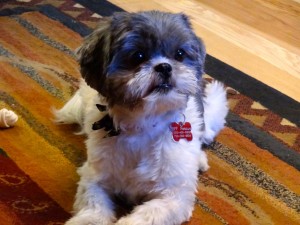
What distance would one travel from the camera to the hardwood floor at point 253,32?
8.41 ft

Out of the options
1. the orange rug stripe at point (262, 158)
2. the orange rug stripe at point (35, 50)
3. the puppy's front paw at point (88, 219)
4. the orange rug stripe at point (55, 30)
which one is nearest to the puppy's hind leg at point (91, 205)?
the puppy's front paw at point (88, 219)

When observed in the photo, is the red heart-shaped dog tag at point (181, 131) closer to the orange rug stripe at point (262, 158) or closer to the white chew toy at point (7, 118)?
the orange rug stripe at point (262, 158)

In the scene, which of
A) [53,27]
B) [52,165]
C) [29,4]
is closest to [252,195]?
[52,165]

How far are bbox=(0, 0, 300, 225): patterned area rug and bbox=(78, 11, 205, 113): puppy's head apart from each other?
1.36 feet

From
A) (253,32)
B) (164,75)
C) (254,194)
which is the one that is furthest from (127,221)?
(253,32)

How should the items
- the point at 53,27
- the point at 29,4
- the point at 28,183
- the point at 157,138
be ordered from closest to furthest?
1. the point at 157,138
2. the point at 28,183
3. the point at 53,27
4. the point at 29,4

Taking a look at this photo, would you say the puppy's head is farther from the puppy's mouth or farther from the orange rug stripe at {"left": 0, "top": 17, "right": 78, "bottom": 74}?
the orange rug stripe at {"left": 0, "top": 17, "right": 78, "bottom": 74}

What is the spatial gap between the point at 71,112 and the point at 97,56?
2.00 feet

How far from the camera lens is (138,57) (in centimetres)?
137

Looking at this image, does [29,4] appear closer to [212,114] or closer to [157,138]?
[212,114]

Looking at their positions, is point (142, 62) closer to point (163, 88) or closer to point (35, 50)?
point (163, 88)

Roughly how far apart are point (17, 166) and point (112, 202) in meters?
0.38

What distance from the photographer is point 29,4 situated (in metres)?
2.95

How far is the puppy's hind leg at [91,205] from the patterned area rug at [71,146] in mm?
86
